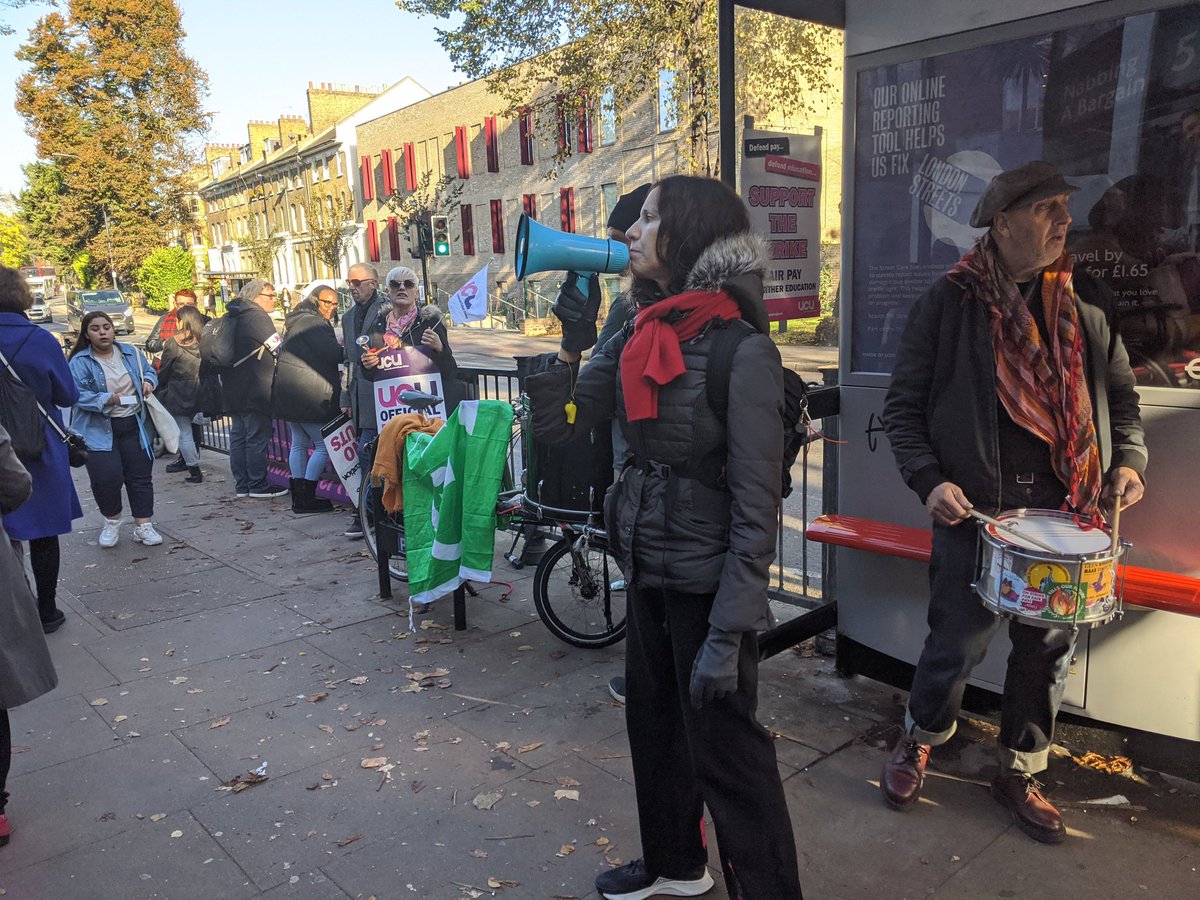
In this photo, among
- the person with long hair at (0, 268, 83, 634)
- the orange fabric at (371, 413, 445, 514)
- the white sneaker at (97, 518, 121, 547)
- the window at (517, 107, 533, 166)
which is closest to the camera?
the person with long hair at (0, 268, 83, 634)

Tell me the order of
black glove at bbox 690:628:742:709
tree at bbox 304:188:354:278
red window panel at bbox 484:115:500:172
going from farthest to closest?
tree at bbox 304:188:354:278, red window panel at bbox 484:115:500:172, black glove at bbox 690:628:742:709

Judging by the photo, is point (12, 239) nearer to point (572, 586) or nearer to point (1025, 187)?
point (572, 586)

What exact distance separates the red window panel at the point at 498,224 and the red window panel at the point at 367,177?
13120mm

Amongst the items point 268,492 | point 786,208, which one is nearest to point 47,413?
point 268,492

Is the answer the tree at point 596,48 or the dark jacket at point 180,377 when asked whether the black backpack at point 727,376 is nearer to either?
the dark jacket at point 180,377

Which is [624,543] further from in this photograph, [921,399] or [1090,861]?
[1090,861]

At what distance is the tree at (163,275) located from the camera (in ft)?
164

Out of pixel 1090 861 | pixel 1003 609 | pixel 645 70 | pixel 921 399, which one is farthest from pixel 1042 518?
pixel 645 70

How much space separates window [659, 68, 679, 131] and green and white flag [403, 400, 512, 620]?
56.9 feet

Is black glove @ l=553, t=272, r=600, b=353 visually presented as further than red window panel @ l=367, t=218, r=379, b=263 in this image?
No

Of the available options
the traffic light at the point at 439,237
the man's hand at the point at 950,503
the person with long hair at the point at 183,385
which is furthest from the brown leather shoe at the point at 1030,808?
the traffic light at the point at 439,237

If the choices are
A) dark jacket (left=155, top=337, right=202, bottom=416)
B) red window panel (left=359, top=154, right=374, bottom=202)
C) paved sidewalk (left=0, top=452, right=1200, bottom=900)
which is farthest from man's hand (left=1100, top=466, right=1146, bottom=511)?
red window panel (left=359, top=154, right=374, bottom=202)

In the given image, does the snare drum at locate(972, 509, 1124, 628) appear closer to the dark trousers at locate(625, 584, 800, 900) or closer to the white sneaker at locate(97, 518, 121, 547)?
the dark trousers at locate(625, 584, 800, 900)

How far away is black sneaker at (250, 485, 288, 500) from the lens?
29.3 ft
